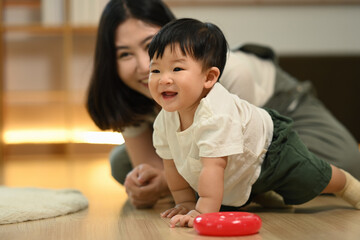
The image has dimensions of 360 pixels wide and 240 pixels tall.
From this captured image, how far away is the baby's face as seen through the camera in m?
0.96

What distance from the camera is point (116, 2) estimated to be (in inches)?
54.6

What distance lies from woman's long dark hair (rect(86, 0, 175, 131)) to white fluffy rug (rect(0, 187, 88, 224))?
23 cm

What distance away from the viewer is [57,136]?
141 inches

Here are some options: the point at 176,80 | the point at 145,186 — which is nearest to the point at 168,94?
the point at 176,80

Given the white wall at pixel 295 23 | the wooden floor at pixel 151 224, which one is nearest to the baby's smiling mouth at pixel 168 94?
the wooden floor at pixel 151 224

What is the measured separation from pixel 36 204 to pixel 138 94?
0.43 meters

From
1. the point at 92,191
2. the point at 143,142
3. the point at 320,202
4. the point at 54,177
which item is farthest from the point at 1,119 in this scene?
the point at 320,202

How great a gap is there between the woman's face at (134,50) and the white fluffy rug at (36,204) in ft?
1.10

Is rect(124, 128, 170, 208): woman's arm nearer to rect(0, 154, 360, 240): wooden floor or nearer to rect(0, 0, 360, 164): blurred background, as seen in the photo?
rect(0, 154, 360, 240): wooden floor

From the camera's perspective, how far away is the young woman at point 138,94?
130 centimetres

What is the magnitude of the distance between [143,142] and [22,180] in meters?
0.78

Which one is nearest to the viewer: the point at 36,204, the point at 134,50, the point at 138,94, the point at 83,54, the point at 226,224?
the point at 226,224

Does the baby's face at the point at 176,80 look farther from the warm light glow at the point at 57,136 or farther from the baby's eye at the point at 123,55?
the warm light glow at the point at 57,136

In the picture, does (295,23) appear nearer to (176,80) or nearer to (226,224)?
(176,80)
